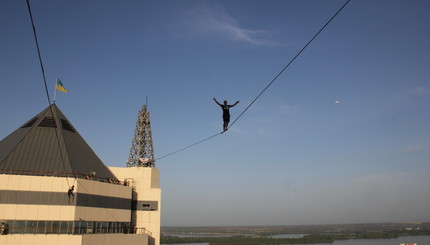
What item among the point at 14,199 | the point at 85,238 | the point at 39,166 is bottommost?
the point at 85,238

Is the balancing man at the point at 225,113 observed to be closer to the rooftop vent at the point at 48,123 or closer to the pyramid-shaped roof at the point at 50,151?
the pyramid-shaped roof at the point at 50,151

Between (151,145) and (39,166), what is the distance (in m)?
32.6

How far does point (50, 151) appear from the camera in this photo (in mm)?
41531

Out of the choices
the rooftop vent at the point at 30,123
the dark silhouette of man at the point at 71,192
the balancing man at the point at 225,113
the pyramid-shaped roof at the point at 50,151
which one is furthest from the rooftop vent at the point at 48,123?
the balancing man at the point at 225,113

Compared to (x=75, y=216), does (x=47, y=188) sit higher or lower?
higher

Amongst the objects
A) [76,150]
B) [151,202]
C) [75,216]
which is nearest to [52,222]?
[75,216]

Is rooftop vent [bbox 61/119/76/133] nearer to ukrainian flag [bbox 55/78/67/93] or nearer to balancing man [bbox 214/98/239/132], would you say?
ukrainian flag [bbox 55/78/67/93]

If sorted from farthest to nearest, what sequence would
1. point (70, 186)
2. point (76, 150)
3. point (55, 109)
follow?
1. point (55, 109)
2. point (76, 150)
3. point (70, 186)

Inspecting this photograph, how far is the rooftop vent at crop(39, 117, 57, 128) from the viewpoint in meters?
44.9

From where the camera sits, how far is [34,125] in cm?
4447

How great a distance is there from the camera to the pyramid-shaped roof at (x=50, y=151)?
3872 centimetres

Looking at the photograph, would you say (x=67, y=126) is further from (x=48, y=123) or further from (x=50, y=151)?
(x=50, y=151)

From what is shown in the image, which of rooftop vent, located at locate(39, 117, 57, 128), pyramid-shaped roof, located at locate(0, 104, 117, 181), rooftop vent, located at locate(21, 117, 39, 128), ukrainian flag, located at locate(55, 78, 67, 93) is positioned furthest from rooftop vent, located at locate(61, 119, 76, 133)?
ukrainian flag, located at locate(55, 78, 67, 93)

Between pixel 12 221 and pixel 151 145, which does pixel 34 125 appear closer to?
pixel 12 221
